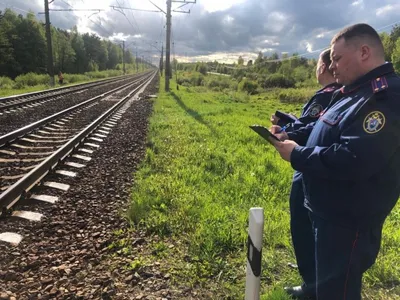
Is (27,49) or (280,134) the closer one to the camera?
(280,134)

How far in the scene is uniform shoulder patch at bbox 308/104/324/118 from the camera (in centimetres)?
257

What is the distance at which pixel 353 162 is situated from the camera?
1591 mm

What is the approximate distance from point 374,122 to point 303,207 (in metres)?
1.14

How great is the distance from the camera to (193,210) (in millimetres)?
4262

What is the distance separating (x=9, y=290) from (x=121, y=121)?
8982mm

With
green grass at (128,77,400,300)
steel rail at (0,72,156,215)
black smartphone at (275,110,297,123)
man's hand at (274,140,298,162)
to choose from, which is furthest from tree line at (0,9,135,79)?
man's hand at (274,140,298,162)

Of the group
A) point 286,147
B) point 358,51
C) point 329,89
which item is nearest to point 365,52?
point 358,51

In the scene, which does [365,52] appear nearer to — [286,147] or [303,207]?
[286,147]

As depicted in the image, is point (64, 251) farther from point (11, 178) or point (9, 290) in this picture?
point (11, 178)

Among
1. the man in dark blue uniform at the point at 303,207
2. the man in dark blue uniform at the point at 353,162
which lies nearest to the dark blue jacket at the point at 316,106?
the man in dark blue uniform at the point at 303,207

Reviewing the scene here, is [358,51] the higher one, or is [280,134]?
[358,51]

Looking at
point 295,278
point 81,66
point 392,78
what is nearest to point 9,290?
point 295,278

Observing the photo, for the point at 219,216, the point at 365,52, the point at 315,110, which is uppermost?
the point at 365,52

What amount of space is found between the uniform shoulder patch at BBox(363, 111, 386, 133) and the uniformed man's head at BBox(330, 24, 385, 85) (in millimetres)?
307
